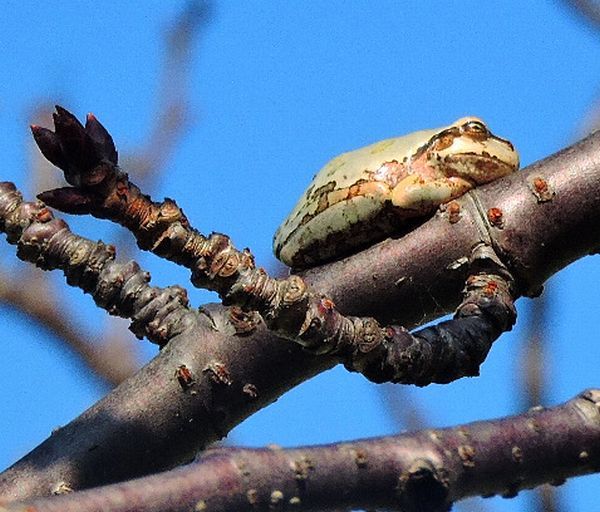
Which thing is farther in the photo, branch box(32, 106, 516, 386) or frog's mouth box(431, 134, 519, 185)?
frog's mouth box(431, 134, 519, 185)

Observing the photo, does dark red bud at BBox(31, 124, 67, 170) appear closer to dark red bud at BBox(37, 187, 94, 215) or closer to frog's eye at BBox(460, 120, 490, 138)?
dark red bud at BBox(37, 187, 94, 215)

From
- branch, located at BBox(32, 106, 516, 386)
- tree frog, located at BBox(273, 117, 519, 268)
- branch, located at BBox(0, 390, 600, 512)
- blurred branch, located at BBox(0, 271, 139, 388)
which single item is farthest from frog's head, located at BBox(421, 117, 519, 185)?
blurred branch, located at BBox(0, 271, 139, 388)

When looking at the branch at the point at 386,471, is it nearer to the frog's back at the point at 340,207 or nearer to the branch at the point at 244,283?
the branch at the point at 244,283

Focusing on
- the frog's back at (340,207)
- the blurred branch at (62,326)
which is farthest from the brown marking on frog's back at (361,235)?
the blurred branch at (62,326)

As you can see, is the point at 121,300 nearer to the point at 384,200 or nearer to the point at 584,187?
the point at 384,200

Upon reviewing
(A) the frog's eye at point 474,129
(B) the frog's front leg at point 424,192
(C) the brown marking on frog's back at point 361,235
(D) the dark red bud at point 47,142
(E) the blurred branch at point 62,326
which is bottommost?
(D) the dark red bud at point 47,142

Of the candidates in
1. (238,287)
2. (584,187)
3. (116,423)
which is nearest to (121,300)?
(116,423)

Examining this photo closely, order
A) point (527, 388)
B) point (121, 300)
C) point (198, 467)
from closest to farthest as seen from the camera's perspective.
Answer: point (198, 467) → point (121, 300) → point (527, 388)
